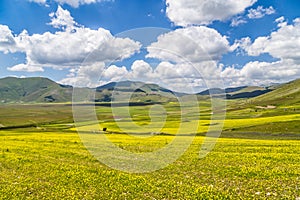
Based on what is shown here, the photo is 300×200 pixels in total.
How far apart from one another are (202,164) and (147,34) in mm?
12942

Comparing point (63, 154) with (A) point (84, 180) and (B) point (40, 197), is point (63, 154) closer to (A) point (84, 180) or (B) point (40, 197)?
(A) point (84, 180)

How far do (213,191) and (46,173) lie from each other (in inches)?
575

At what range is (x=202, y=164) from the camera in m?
26.1

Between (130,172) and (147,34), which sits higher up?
(147,34)

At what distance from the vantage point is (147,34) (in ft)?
89.7

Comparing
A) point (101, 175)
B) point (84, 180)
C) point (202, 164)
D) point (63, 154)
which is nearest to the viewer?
point (84, 180)

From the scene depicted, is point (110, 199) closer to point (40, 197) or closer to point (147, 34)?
point (40, 197)

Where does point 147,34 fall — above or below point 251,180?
above

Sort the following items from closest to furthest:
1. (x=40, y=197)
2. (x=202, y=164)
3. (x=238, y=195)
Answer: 1. (x=238, y=195)
2. (x=40, y=197)
3. (x=202, y=164)

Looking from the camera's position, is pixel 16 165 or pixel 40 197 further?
pixel 16 165

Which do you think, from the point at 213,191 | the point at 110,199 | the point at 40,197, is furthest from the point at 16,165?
the point at 213,191

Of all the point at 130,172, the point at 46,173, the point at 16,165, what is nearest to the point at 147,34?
the point at 130,172

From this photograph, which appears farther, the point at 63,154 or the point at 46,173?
the point at 63,154

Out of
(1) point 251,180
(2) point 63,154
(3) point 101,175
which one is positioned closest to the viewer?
(1) point 251,180
